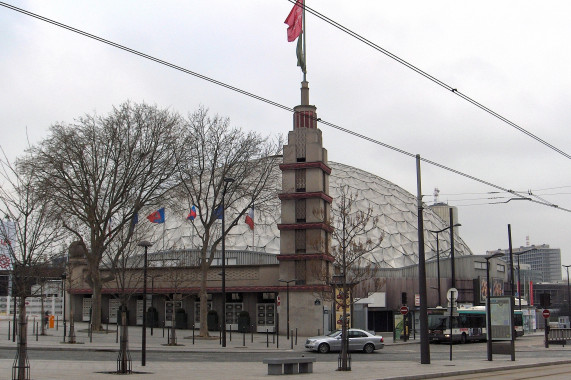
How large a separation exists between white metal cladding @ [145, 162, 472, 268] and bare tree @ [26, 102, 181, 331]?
1254 centimetres

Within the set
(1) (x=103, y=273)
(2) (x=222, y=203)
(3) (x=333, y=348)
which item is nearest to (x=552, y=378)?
(3) (x=333, y=348)

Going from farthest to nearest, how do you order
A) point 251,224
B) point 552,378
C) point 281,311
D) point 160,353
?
point 251,224
point 281,311
point 160,353
point 552,378

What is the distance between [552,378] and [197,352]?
847 inches

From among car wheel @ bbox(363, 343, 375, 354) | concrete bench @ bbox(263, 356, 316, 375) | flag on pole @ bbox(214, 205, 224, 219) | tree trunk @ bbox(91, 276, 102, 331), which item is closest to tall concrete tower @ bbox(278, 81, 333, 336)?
flag on pole @ bbox(214, 205, 224, 219)

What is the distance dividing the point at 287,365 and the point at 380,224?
54.6 meters

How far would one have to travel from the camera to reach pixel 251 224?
60.3 m

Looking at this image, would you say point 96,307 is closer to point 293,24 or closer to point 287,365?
point 293,24

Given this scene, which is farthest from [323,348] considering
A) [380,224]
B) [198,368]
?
[380,224]

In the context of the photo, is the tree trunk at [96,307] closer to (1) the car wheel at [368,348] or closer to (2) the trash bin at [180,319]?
(2) the trash bin at [180,319]

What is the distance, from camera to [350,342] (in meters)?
43.6

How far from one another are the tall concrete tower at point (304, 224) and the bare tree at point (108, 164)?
11083 mm

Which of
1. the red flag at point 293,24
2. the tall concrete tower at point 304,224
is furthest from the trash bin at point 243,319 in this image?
the red flag at point 293,24

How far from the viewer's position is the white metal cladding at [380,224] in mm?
71000

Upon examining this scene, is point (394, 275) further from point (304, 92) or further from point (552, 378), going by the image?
point (552, 378)
